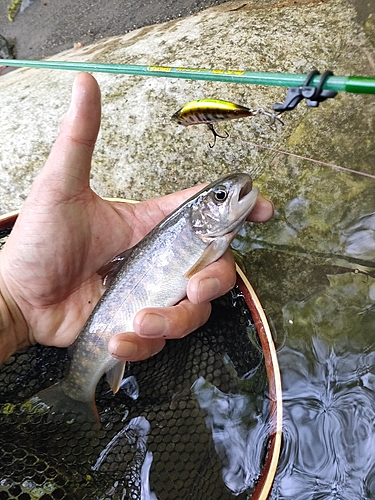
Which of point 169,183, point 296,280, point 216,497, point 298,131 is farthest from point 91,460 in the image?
point 298,131

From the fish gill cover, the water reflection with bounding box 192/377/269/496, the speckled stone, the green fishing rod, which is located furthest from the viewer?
the speckled stone

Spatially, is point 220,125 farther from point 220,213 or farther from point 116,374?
point 116,374

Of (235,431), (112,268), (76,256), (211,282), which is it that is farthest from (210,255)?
(235,431)

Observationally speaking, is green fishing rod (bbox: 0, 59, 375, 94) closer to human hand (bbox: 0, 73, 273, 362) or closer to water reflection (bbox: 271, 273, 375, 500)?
human hand (bbox: 0, 73, 273, 362)

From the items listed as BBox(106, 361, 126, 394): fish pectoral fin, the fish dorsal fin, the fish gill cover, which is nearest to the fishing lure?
the fish dorsal fin

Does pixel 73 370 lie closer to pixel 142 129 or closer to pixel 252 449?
pixel 252 449
